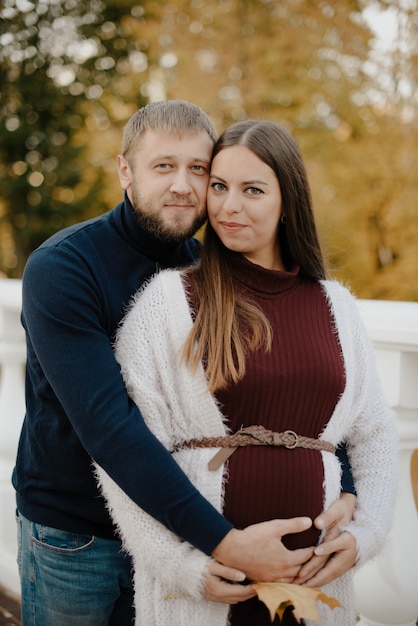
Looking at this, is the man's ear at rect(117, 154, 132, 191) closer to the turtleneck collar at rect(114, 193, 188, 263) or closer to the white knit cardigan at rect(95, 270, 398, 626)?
the turtleneck collar at rect(114, 193, 188, 263)

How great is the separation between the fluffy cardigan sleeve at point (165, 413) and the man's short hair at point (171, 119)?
43 centimetres

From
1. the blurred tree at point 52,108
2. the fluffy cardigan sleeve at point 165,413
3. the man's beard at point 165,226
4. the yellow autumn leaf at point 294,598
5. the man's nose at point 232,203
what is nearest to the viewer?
the yellow autumn leaf at point 294,598

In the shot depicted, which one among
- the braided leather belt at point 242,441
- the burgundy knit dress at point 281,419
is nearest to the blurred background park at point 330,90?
the burgundy knit dress at point 281,419

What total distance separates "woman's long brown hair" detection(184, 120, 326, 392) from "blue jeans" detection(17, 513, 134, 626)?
0.59 metres

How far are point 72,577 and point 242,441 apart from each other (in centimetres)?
63

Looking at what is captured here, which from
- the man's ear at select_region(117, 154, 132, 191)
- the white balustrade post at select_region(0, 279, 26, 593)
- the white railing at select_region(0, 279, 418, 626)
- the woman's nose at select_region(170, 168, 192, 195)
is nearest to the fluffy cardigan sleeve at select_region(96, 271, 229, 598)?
the woman's nose at select_region(170, 168, 192, 195)

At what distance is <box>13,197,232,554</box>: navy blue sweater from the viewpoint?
1451mm

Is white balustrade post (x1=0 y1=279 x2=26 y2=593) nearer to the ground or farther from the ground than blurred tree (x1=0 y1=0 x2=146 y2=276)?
nearer to the ground

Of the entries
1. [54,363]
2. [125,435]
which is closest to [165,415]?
[125,435]

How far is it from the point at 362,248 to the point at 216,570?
6739 mm

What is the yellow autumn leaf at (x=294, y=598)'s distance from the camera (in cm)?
139

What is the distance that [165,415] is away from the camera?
155cm

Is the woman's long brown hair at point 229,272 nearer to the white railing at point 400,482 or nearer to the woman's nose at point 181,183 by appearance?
the woman's nose at point 181,183

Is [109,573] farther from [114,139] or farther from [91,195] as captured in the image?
[91,195]
